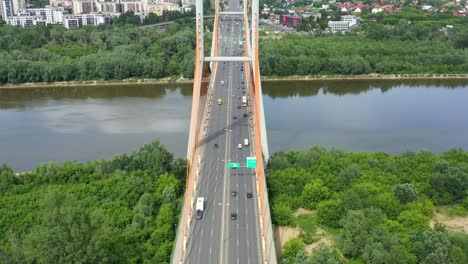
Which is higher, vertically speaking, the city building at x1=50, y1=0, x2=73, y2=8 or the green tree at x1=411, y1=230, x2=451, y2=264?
the city building at x1=50, y1=0, x2=73, y2=8

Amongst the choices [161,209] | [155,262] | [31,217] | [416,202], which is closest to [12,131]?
[31,217]

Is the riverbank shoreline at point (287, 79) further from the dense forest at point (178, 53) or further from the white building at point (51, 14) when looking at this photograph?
the white building at point (51, 14)

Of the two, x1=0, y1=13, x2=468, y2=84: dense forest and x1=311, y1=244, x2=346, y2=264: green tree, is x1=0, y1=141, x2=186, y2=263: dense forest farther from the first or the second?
x1=0, y1=13, x2=468, y2=84: dense forest

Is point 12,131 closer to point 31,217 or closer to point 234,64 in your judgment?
point 31,217

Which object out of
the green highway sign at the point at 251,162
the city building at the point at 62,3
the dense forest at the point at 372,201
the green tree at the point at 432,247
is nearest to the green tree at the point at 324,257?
the dense forest at the point at 372,201

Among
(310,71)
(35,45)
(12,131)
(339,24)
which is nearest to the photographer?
(12,131)

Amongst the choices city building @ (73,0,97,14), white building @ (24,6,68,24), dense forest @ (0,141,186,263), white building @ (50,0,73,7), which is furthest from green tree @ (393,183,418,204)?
white building @ (50,0,73,7)
